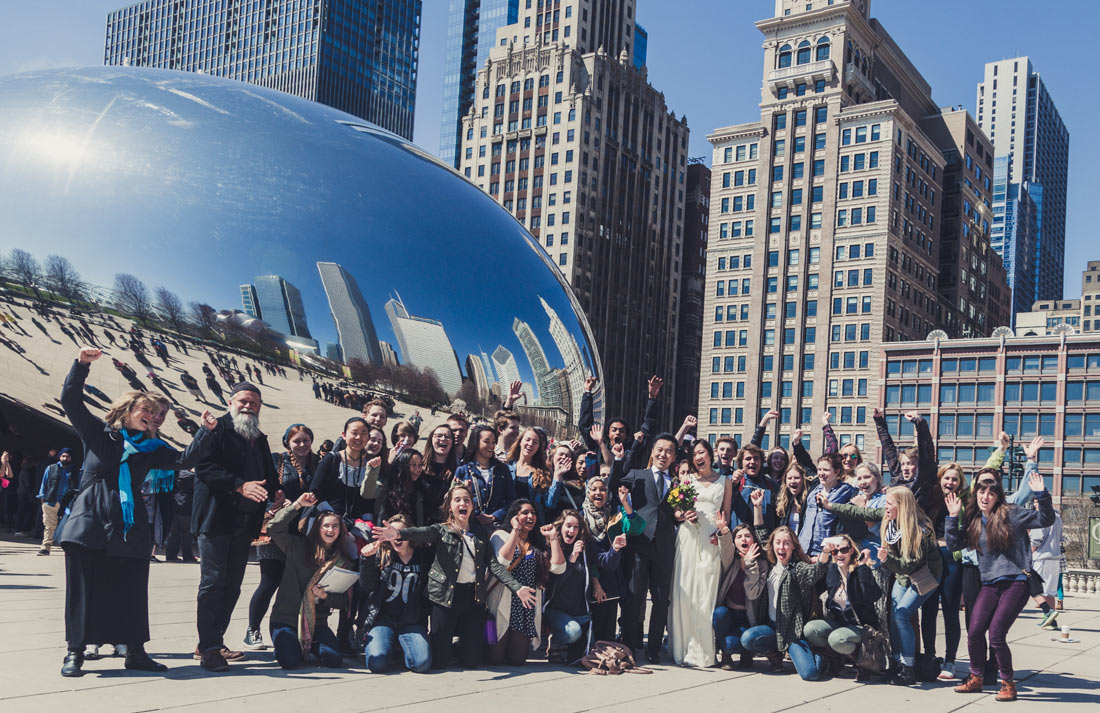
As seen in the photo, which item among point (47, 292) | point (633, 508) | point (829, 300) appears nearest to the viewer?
point (633, 508)

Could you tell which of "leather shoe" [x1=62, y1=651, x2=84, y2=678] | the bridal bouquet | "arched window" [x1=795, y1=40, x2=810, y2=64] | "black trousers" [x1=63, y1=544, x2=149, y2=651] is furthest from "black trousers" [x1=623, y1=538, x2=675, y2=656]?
"arched window" [x1=795, y1=40, x2=810, y2=64]

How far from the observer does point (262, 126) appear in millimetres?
10695

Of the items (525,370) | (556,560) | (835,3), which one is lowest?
(556,560)

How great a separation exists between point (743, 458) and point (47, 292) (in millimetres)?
6741

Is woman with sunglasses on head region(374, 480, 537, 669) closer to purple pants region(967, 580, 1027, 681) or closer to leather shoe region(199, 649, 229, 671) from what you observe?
leather shoe region(199, 649, 229, 671)

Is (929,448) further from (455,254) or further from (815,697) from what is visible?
(455,254)

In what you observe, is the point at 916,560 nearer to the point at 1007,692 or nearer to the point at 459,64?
the point at 1007,692

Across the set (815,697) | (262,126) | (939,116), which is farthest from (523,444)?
(939,116)

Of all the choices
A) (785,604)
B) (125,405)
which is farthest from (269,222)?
(785,604)

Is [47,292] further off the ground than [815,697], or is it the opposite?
[47,292]

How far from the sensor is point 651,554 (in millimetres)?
9133

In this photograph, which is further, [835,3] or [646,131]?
[646,131]

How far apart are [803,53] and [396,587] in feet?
329

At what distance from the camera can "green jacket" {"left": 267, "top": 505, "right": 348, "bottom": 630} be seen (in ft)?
25.8
